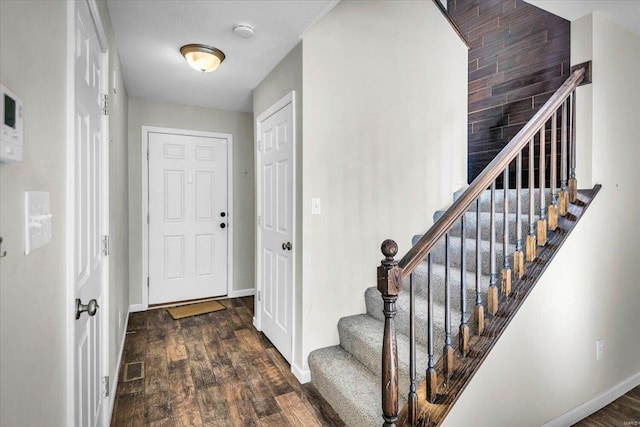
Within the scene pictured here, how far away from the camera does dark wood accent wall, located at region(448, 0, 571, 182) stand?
2748 mm

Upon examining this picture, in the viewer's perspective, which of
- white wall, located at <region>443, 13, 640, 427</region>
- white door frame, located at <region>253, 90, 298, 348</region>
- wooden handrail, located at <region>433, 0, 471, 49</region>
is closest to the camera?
white wall, located at <region>443, 13, 640, 427</region>

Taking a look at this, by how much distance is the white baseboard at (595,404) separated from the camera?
1.98 meters

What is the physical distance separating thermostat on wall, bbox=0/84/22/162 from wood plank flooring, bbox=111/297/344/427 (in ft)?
6.10

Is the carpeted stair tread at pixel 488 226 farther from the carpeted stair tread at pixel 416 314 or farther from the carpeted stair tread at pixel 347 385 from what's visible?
the carpeted stair tread at pixel 347 385

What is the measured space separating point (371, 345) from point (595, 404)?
4.73 ft

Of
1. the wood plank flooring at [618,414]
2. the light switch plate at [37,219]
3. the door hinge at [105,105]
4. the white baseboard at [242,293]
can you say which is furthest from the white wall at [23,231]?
the white baseboard at [242,293]

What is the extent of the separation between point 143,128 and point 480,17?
3.66 meters

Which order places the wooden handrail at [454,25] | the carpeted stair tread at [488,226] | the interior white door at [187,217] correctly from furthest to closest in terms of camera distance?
the interior white door at [187,217] → the wooden handrail at [454,25] → the carpeted stair tread at [488,226]

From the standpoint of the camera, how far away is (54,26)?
940 millimetres

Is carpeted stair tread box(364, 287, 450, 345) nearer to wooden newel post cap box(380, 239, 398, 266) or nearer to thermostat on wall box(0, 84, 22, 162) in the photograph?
wooden newel post cap box(380, 239, 398, 266)

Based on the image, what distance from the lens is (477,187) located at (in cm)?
159

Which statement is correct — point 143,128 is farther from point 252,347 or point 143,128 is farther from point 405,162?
point 405,162

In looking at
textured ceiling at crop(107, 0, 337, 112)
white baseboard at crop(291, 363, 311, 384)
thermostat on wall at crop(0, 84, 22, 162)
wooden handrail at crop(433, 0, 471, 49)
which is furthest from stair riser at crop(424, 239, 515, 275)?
thermostat on wall at crop(0, 84, 22, 162)

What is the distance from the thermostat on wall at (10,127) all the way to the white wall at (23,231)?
33 millimetres
